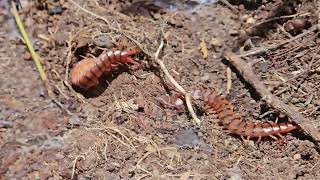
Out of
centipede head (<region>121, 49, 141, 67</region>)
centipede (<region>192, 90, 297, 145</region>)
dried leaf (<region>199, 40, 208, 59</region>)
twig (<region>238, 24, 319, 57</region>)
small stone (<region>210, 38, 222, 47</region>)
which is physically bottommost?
centipede (<region>192, 90, 297, 145</region>)

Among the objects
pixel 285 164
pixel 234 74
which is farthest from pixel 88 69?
pixel 285 164

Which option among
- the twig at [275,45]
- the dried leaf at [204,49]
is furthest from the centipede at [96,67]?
the twig at [275,45]

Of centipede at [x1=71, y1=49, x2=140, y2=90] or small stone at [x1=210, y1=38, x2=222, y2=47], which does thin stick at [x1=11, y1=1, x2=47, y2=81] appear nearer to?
centipede at [x1=71, y1=49, x2=140, y2=90]

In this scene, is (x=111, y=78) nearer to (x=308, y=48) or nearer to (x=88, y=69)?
(x=88, y=69)

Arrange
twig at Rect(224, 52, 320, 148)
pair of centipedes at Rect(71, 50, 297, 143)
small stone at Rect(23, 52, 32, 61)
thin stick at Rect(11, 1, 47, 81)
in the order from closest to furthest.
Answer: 1. twig at Rect(224, 52, 320, 148)
2. pair of centipedes at Rect(71, 50, 297, 143)
3. thin stick at Rect(11, 1, 47, 81)
4. small stone at Rect(23, 52, 32, 61)

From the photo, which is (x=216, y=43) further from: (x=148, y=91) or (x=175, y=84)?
(x=148, y=91)

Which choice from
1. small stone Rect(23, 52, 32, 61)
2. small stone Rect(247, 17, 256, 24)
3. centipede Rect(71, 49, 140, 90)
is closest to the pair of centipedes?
centipede Rect(71, 49, 140, 90)

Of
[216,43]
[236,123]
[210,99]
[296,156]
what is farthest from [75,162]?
[296,156]
